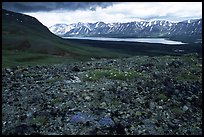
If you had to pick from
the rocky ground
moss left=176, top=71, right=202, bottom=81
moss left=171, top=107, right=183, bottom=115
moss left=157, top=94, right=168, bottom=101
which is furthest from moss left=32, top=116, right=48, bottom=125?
moss left=176, top=71, right=202, bottom=81

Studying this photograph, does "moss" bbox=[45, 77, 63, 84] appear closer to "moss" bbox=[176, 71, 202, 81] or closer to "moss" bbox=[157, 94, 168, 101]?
"moss" bbox=[157, 94, 168, 101]

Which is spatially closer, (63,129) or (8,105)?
(63,129)

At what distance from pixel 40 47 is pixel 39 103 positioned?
91.3 meters

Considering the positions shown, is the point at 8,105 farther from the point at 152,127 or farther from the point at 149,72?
the point at 149,72

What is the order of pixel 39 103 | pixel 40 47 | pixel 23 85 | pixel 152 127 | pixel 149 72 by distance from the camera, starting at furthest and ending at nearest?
pixel 40 47, pixel 149 72, pixel 23 85, pixel 39 103, pixel 152 127

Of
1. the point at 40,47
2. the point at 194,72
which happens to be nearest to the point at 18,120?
the point at 194,72

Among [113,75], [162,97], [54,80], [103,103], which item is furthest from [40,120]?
[113,75]

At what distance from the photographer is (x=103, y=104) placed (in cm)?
2452

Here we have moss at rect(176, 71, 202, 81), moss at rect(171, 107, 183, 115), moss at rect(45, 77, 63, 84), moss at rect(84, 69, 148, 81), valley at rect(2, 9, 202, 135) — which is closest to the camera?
valley at rect(2, 9, 202, 135)

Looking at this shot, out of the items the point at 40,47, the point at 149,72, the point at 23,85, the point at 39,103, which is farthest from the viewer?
the point at 40,47

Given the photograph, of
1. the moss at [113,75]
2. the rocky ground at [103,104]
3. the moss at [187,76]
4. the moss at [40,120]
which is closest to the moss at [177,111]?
the rocky ground at [103,104]

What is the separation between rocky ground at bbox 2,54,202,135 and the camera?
21.4 m

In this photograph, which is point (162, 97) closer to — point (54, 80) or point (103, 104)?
point (103, 104)

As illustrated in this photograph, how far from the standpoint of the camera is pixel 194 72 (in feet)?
126
